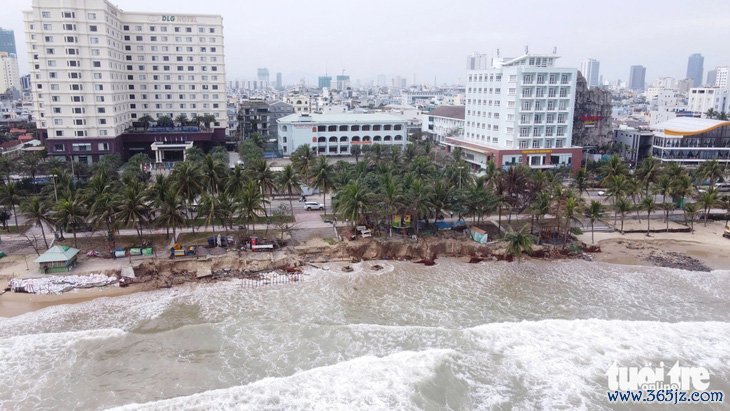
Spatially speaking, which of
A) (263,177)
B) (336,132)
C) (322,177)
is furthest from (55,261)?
(336,132)

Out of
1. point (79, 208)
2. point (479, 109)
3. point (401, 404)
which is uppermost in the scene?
point (479, 109)

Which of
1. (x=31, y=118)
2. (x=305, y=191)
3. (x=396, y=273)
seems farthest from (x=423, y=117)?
(x=31, y=118)

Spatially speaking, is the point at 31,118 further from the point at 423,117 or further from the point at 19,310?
the point at 19,310

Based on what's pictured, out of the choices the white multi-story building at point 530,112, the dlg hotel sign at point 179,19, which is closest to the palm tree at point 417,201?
the white multi-story building at point 530,112

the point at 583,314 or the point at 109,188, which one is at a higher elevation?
the point at 109,188

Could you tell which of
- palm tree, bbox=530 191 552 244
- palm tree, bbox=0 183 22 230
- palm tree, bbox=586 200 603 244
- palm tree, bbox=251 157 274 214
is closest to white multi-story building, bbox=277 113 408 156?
palm tree, bbox=251 157 274 214

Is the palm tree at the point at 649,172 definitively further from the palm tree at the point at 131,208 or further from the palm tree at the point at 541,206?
the palm tree at the point at 131,208
